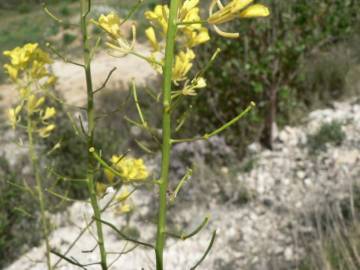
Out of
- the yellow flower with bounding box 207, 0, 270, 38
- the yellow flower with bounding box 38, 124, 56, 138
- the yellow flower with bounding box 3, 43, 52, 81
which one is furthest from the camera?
the yellow flower with bounding box 38, 124, 56, 138

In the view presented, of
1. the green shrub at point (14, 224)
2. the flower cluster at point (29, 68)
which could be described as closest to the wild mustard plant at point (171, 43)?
the flower cluster at point (29, 68)

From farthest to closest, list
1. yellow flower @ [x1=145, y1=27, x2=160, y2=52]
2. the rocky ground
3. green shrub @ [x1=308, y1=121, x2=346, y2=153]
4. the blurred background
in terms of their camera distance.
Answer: green shrub @ [x1=308, y1=121, x2=346, y2=153], the blurred background, the rocky ground, yellow flower @ [x1=145, y1=27, x2=160, y2=52]

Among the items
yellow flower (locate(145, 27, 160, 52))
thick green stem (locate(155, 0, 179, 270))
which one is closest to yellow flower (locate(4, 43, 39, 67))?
yellow flower (locate(145, 27, 160, 52))

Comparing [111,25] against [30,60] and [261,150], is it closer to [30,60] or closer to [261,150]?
[30,60]

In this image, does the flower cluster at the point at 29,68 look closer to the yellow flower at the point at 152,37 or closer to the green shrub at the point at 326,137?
the yellow flower at the point at 152,37

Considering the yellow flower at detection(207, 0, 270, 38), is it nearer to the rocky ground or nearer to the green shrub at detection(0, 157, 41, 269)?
the rocky ground

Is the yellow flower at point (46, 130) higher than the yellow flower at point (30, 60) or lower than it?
lower

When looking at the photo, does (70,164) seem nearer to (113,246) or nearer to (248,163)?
(113,246)
